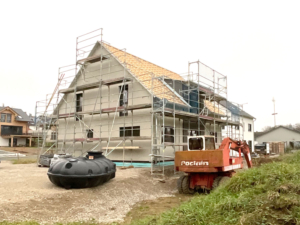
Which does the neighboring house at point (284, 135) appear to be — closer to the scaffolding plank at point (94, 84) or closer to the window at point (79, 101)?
the window at point (79, 101)

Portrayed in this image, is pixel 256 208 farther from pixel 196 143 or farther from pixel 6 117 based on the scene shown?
pixel 6 117

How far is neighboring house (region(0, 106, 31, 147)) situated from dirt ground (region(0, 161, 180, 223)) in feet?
129

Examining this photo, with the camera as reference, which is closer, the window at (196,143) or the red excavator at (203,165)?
the red excavator at (203,165)

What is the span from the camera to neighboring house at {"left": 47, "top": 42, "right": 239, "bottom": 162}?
16.5 metres

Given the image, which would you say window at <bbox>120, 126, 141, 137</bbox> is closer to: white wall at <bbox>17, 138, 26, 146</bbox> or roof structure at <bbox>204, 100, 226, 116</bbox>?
roof structure at <bbox>204, 100, 226, 116</bbox>

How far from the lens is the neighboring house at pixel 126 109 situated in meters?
16.5

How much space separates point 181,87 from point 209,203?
521 inches

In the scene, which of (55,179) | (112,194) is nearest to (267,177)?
(112,194)

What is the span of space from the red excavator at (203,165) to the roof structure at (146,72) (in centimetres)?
468

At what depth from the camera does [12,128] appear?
48812 millimetres

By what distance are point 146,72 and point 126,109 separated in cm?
368

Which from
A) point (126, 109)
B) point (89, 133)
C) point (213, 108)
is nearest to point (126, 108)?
point (126, 109)

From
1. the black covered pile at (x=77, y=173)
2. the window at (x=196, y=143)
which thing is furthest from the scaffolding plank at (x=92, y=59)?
the window at (x=196, y=143)

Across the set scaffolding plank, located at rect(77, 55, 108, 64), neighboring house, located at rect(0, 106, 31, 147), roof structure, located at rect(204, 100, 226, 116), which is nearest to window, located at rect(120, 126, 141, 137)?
scaffolding plank, located at rect(77, 55, 108, 64)
